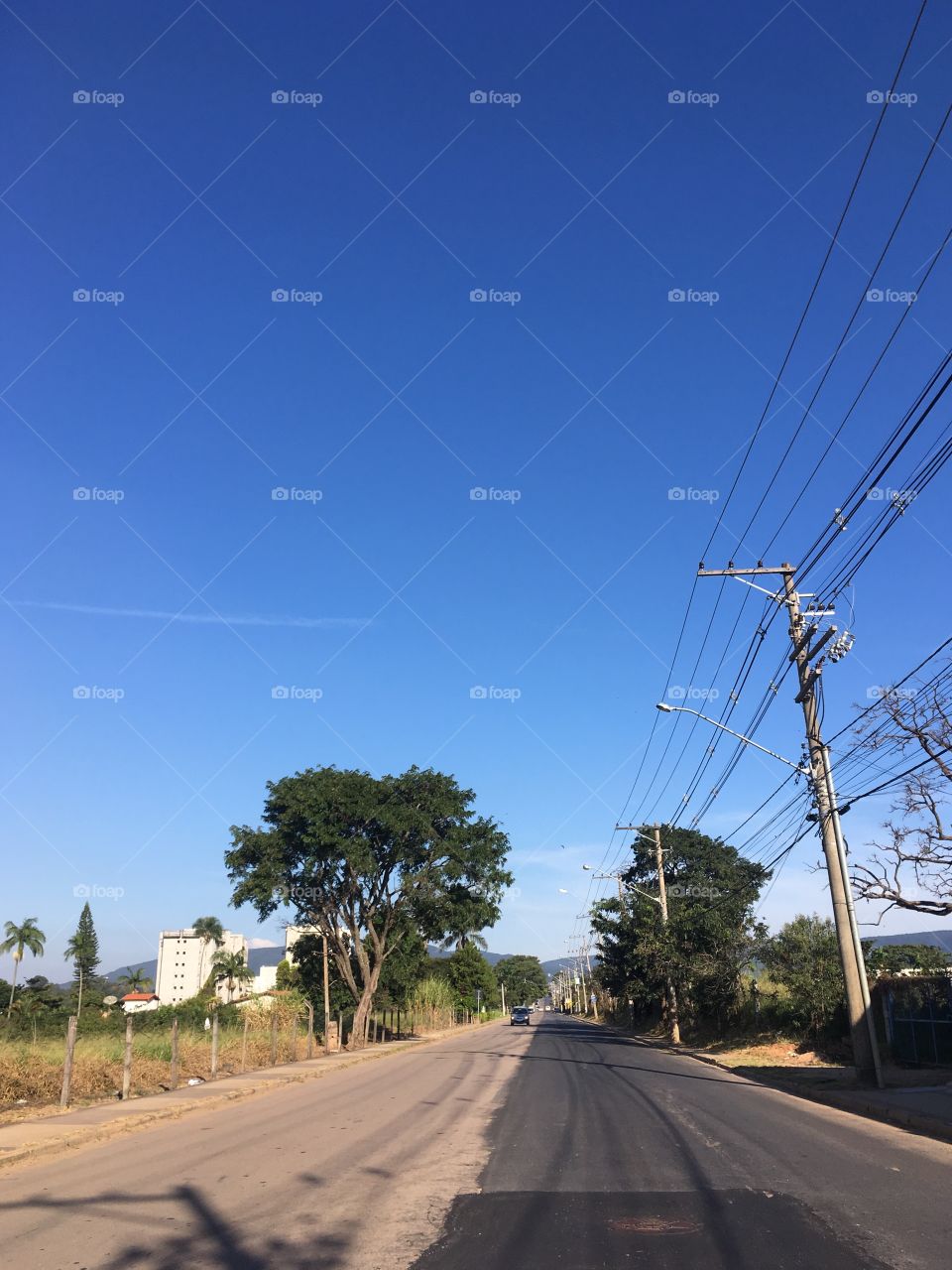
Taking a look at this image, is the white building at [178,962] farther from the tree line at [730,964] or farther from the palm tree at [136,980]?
the tree line at [730,964]

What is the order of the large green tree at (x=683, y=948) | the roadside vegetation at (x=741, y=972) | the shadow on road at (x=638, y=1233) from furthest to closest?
the large green tree at (x=683, y=948) → the roadside vegetation at (x=741, y=972) → the shadow on road at (x=638, y=1233)

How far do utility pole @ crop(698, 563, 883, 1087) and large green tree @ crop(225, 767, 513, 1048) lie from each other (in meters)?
24.7

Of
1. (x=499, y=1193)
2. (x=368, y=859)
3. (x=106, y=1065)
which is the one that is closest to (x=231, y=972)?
(x=368, y=859)

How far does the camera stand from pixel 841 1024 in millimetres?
27172

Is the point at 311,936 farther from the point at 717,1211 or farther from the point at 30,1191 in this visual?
the point at 717,1211

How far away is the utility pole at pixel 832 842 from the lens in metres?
18.4

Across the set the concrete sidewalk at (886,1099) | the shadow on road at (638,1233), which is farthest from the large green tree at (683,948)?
the shadow on road at (638,1233)

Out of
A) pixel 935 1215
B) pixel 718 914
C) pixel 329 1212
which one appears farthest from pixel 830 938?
pixel 329 1212

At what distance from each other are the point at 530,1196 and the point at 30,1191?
5460mm

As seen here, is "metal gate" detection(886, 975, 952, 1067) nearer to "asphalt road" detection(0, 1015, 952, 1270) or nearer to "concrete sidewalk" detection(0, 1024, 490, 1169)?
"asphalt road" detection(0, 1015, 952, 1270)

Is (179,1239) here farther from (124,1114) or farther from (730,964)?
(730,964)

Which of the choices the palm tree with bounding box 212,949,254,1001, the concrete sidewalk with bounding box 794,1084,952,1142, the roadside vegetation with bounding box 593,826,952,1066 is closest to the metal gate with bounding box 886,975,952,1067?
the roadside vegetation with bounding box 593,826,952,1066

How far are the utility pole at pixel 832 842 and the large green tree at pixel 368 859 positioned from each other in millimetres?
24749

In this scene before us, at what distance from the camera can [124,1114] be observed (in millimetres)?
16047
